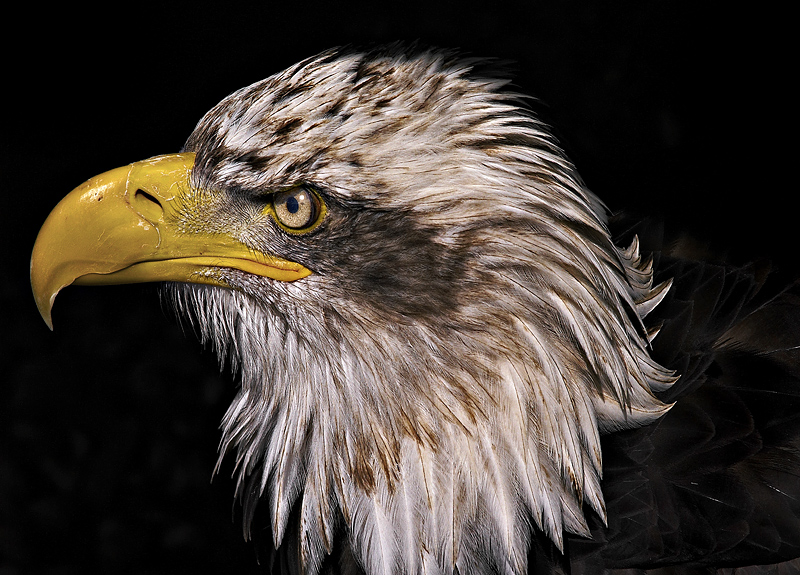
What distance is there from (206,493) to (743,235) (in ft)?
7.73

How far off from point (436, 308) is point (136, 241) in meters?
0.54

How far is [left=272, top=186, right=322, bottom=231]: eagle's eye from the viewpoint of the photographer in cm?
128

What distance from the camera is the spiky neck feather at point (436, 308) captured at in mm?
1287

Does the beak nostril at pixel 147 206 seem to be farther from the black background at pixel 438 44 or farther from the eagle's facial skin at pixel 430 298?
the black background at pixel 438 44

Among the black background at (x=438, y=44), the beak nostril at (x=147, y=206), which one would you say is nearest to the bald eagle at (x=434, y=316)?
the beak nostril at (x=147, y=206)

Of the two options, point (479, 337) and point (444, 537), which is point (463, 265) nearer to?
point (479, 337)

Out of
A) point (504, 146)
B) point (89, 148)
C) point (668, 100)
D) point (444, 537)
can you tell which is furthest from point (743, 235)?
point (89, 148)

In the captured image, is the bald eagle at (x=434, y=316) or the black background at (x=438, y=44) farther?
the black background at (x=438, y=44)

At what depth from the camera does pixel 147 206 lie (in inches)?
52.9

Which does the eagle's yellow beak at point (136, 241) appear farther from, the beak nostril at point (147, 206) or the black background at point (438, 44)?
the black background at point (438, 44)

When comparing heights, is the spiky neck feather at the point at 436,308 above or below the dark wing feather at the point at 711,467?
above

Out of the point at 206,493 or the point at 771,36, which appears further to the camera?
the point at 206,493

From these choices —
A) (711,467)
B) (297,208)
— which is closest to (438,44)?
(297,208)

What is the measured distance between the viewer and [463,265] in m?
1.30
